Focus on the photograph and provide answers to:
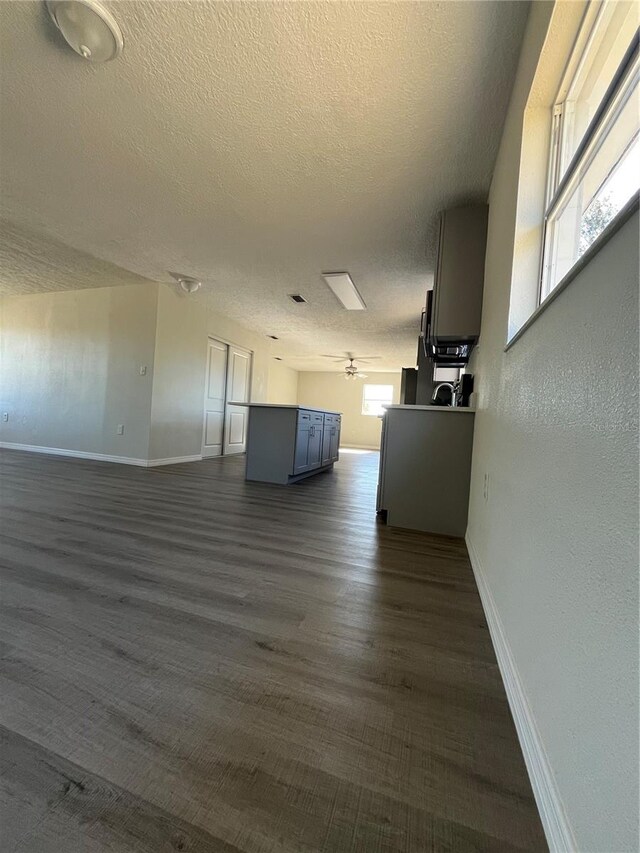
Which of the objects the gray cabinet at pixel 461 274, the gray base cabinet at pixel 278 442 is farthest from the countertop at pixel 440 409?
the gray base cabinet at pixel 278 442

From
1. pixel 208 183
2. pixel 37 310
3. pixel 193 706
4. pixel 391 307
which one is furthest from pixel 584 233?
pixel 37 310

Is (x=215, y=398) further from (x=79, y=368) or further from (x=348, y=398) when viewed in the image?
(x=348, y=398)

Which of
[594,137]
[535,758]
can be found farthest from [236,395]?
[535,758]

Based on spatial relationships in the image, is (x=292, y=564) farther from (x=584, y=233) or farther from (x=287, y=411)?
(x=287, y=411)

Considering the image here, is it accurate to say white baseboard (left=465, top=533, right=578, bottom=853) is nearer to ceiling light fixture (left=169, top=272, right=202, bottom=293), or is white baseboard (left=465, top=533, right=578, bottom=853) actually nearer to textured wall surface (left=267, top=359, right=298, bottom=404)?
ceiling light fixture (left=169, top=272, right=202, bottom=293)

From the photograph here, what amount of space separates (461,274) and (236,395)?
5009mm

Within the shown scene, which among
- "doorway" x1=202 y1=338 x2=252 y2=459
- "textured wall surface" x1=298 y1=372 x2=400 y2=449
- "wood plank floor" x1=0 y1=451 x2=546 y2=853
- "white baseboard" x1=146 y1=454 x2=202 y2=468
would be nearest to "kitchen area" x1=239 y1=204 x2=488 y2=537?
"wood plank floor" x1=0 y1=451 x2=546 y2=853

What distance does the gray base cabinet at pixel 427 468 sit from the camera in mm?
2381

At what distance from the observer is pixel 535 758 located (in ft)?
2.40

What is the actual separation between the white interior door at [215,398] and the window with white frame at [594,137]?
5234mm

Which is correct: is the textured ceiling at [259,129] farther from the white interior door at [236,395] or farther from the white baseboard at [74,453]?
the white interior door at [236,395]

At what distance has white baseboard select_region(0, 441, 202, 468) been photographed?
4.71 m

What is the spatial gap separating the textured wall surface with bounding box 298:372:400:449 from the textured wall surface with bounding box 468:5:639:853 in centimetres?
933

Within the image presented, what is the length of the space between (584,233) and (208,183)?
8.07ft
